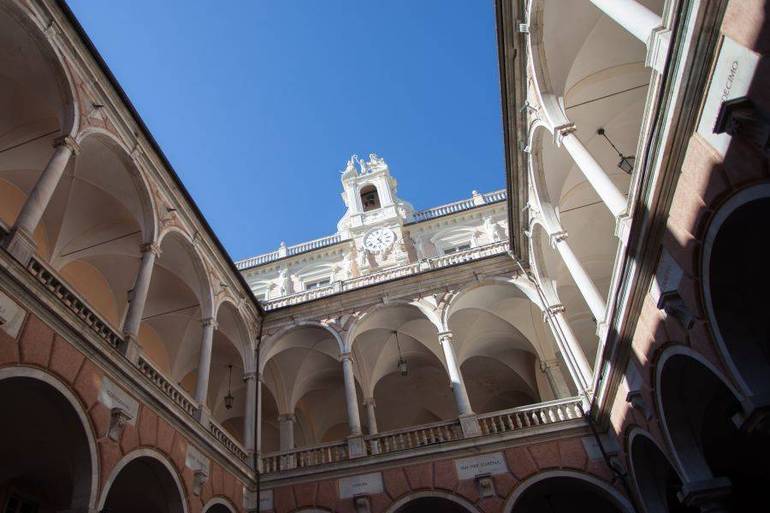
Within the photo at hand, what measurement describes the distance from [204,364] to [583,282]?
8.90 metres

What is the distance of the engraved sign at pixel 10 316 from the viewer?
6.47 m

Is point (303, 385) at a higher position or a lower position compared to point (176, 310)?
lower

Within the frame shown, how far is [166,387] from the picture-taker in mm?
10227

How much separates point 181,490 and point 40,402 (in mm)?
3239

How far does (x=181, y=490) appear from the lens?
956 cm

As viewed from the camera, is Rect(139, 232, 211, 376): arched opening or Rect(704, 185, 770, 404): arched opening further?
Rect(139, 232, 211, 376): arched opening

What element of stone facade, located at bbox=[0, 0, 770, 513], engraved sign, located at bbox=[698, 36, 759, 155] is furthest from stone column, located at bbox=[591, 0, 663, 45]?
engraved sign, located at bbox=[698, 36, 759, 155]

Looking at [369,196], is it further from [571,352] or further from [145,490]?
[145,490]

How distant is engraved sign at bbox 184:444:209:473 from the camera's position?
10103 millimetres

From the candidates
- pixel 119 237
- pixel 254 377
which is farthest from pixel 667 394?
pixel 119 237

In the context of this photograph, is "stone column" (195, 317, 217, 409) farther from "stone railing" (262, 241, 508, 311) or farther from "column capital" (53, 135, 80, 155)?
"column capital" (53, 135, 80, 155)

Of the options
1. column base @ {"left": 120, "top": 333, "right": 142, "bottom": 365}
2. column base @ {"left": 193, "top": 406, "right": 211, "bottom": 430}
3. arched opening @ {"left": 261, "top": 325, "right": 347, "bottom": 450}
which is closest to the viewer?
column base @ {"left": 120, "top": 333, "right": 142, "bottom": 365}

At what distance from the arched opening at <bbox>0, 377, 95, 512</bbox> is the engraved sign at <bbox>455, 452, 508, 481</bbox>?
7803 millimetres

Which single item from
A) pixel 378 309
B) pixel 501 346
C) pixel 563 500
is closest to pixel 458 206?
pixel 501 346
